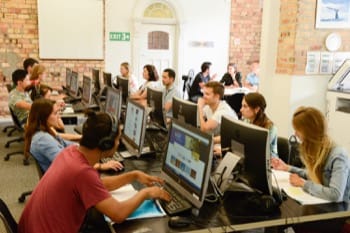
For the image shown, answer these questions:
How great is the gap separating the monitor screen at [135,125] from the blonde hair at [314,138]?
3.21 feet

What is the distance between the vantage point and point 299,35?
15.9 feet

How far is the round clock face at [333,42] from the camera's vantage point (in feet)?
16.1

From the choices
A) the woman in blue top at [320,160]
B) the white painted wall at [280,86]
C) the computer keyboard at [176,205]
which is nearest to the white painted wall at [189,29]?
the white painted wall at [280,86]

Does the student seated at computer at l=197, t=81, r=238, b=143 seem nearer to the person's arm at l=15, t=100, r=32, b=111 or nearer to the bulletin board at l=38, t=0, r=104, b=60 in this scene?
the person's arm at l=15, t=100, r=32, b=111

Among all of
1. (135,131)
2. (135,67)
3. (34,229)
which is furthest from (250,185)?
(135,67)

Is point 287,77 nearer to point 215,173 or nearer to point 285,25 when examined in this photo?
point 285,25

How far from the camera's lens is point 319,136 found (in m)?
2.25

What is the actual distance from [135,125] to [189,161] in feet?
2.96

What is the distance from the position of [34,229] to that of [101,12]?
21.8 feet

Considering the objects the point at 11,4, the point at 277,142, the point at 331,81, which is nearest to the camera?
the point at 277,142

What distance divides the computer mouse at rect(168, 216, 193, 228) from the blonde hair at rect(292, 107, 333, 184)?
89 centimetres

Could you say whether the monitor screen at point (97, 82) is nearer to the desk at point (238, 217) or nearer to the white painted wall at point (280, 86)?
the white painted wall at point (280, 86)

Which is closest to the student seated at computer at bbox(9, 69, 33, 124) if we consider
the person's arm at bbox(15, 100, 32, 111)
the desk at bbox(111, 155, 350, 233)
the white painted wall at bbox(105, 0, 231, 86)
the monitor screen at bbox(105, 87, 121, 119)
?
the person's arm at bbox(15, 100, 32, 111)

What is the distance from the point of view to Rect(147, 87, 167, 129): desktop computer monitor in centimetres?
350
